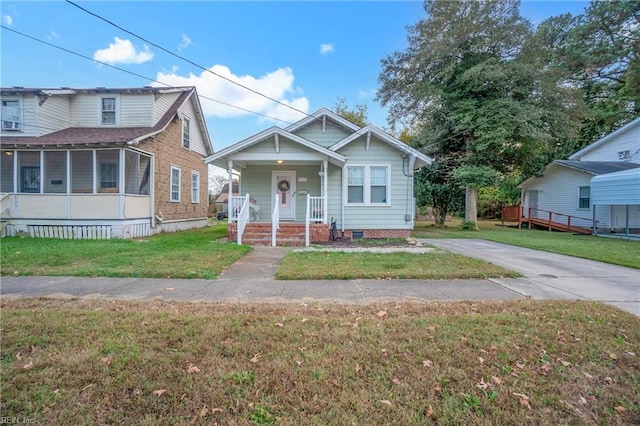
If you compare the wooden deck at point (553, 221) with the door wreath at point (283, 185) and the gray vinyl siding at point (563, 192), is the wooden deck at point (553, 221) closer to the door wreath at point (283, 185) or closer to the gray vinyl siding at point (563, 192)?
the gray vinyl siding at point (563, 192)

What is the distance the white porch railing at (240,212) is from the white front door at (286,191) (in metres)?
2.22

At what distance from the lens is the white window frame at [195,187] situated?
1748cm

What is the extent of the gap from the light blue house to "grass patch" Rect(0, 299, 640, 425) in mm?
6766

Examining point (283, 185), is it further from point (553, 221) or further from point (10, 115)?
point (553, 221)

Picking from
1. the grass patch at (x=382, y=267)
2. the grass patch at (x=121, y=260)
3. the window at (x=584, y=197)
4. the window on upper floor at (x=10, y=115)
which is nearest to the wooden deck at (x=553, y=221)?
the window at (x=584, y=197)

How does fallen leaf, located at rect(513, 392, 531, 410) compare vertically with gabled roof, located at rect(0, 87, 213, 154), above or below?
below

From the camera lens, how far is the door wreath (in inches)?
511

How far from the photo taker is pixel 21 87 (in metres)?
13.0

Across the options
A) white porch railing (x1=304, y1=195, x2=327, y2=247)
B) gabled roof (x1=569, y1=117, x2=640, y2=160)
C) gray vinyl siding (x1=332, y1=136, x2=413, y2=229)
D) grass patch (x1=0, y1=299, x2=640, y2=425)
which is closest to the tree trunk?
gray vinyl siding (x1=332, y1=136, x2=413, y2=229)

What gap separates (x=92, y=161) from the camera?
542 inches

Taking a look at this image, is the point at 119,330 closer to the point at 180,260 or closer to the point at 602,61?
the point at 180,260

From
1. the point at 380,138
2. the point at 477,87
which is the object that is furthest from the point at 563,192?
the point at 380,138

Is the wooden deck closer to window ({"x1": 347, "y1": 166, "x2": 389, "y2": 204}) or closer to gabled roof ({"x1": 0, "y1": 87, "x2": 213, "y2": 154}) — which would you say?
window ({"x1": 347, "y1": 166, "x2": 389, "y2": 204})

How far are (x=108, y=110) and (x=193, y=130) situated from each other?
428 cm
